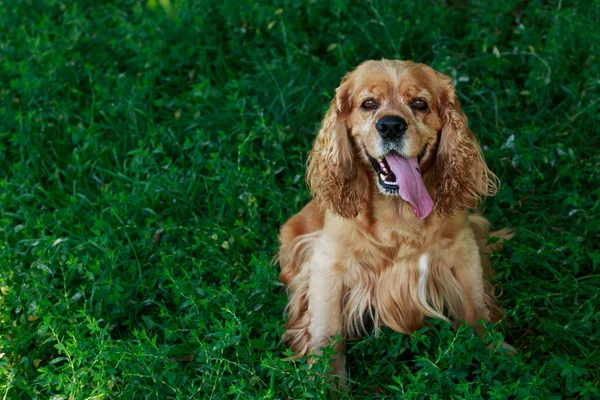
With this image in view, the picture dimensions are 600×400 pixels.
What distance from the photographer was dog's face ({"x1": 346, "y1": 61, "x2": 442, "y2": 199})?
3.45m

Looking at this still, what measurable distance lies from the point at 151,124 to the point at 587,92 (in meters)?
3.03

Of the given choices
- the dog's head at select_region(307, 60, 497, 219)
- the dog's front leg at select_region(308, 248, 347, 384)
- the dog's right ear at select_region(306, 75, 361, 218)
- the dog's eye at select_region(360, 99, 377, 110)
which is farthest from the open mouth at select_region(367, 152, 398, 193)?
the dog's front leg at select_region(308, 248, 347, 384)

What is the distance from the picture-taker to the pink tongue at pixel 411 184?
3.47 m

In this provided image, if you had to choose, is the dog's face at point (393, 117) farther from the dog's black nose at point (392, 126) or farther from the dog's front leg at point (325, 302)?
the dog's front leg at point (325, 302)

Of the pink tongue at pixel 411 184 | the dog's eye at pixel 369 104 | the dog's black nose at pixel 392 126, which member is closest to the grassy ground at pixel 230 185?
the pink tongue at pixel 411 184

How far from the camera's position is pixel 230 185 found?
471 centimetres

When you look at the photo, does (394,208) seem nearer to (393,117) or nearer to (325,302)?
(393,117)

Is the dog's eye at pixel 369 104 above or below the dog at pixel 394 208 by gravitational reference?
above

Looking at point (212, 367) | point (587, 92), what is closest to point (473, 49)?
point (587, 92)

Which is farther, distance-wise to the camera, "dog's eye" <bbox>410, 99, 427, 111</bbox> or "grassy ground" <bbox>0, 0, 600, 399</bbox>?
"dog's eye" <bbox>410, 99, 427, 111</bbox>

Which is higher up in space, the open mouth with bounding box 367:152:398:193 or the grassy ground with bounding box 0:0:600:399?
the open mouth with bounding box 367:152:398:193

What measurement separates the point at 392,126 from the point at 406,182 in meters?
0.29

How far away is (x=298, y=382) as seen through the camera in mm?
3309

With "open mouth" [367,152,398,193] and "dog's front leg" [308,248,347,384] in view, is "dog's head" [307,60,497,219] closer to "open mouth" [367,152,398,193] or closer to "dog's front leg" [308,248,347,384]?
A: "open mouth" [367,152,398,193]
